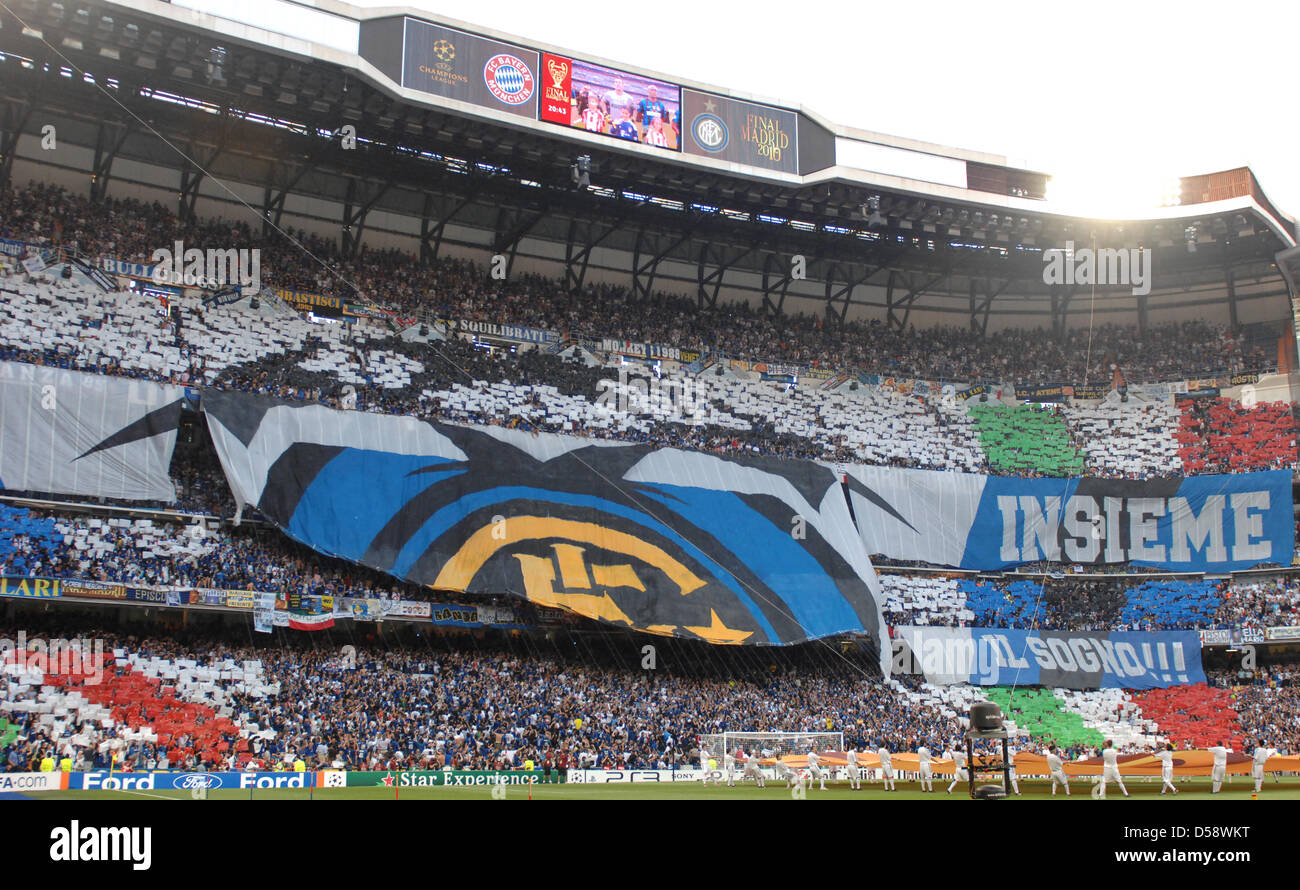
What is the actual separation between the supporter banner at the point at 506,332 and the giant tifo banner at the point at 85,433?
51.6 feet

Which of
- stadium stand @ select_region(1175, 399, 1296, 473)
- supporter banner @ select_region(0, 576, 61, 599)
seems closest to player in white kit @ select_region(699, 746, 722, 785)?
supporter banner @ select_region(0, 576, 61, 599)

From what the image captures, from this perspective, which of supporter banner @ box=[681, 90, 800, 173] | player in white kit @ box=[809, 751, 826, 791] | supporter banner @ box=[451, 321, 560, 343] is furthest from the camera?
supporter banner @ box=[451, 321, 560, 343]

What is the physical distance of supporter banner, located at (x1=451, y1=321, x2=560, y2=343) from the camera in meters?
51.1

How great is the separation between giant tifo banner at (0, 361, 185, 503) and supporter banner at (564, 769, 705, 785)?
1720 centimetres

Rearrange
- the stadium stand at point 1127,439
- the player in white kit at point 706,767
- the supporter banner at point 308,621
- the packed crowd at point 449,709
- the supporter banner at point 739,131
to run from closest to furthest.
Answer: the packed crowd at point 449,709 < the player in white kit at point 706,767 < the supporter banner at point 308,621 < the supporter banner at point 739,131 < the stadium stand at point 1127,439

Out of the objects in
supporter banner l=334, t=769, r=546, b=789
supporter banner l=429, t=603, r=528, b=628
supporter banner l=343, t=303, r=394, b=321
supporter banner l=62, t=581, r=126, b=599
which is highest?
supporter banner l=343, t=303, r=394, b=321

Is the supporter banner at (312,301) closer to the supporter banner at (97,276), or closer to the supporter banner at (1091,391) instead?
the supporter banner at (97,276)

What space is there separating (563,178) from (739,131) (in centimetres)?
851

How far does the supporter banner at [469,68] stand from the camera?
42.9 m

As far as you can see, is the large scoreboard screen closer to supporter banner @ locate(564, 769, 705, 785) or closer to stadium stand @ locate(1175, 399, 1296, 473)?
supporter banner @ locate(564, 769, 705, 785)

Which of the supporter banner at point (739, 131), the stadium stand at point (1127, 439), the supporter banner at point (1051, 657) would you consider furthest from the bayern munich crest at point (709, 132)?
the stadium stand at point (1127, 439)

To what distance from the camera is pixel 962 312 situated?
6650 cm
